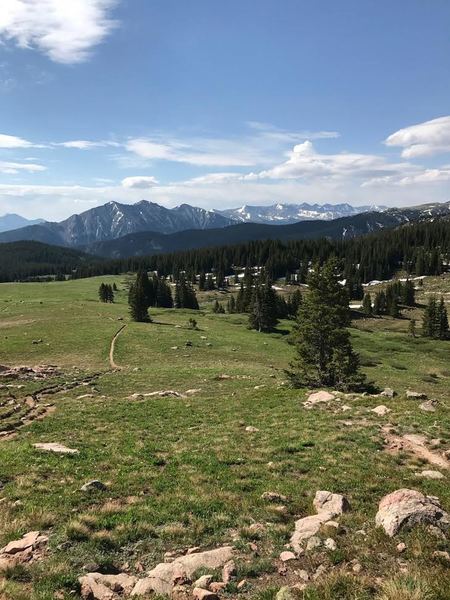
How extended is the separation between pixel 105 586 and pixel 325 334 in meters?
31.1

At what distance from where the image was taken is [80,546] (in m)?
10.3

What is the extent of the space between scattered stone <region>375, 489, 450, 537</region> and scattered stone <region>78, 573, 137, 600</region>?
626 centimetres

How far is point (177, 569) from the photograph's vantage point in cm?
924

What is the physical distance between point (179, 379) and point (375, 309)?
116 metres

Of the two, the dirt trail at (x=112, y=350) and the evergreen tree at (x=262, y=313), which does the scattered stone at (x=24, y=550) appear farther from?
the evergreen tree at (x=262, y=313)

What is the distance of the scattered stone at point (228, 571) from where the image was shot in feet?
29.2

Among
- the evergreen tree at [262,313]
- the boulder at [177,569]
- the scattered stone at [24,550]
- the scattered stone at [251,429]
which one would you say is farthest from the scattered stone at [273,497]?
the evergreen tree at [262,313]

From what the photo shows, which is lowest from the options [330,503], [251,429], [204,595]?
[251,429]

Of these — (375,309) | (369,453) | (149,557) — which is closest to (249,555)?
(149,557)

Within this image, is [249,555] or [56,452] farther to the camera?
[56,452]

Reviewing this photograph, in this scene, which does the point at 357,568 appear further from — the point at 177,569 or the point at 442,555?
the point at 177,569

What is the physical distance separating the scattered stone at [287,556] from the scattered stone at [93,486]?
6596mm

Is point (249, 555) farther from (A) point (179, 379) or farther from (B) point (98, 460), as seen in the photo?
(A) point (179, 379)

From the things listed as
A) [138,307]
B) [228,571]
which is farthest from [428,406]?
[138,307]
